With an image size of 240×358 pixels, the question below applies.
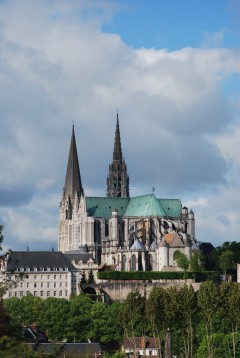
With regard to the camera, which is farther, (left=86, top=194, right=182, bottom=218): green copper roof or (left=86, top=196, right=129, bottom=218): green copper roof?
(left=86, top=196, right=129, bottom=218): green copper roof

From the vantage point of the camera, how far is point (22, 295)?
13338 centimetres

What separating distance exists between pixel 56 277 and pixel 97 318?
21835mm

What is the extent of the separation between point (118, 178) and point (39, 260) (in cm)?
5894

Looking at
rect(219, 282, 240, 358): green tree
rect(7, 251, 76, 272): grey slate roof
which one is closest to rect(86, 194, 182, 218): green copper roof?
rect(7, 251, 76, 272): grey slate roof

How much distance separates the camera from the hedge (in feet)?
456

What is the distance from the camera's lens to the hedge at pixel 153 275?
138875 millimetres

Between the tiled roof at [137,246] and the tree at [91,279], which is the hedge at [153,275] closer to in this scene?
the tree at [91,279]

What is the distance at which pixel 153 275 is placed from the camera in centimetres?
14038

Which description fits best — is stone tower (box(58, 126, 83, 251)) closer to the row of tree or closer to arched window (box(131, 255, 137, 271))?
arched window (box(131, 255, 137, 271))

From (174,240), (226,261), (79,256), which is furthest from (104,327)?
(79,256)

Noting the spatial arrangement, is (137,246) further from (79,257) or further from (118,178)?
(118,178)

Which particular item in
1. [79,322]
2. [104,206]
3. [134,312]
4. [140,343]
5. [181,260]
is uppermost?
[104,206]

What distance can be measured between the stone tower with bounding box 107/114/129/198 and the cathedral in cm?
567

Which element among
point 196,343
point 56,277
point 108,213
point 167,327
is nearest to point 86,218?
point 108,213
